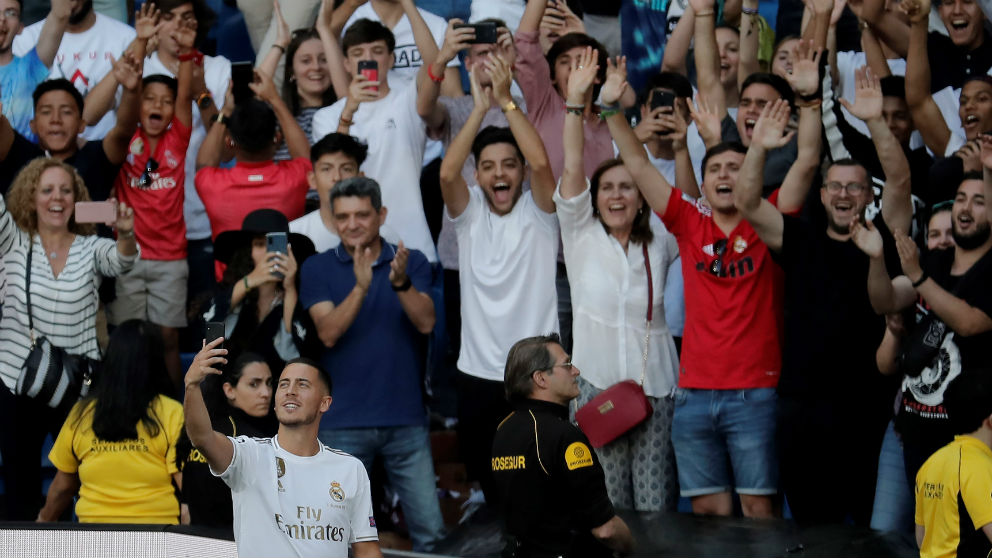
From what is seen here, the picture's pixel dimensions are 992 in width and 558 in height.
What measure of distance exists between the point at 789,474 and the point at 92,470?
10.7 ft

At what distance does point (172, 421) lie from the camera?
6.79m

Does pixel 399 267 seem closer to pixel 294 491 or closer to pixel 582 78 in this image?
pixel 582 78

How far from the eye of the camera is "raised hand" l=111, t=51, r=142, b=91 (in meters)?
8.07

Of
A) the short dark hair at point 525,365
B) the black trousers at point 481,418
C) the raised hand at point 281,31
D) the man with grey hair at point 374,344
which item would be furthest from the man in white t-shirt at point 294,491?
the raised hand at point 281,31

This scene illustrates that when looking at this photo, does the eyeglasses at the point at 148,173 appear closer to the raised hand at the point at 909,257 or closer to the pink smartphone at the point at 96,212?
the pink smartphone at the point at 96,212

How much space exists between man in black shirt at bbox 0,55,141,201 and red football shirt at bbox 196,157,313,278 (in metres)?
0.54

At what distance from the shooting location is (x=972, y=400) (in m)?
5.57

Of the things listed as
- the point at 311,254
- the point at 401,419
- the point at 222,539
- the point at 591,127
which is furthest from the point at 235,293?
the point at 591,127

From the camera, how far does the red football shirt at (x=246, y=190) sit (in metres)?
7.84

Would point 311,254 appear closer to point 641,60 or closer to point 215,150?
point 215,150

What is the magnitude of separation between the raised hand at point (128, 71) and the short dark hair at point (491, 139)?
2096mm

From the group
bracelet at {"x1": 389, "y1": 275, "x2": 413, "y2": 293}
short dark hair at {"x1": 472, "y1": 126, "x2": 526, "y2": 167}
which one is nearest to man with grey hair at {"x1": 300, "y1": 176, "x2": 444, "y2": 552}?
bracelet at {"x1": 389, "y1": 275, "x2": 413, "y2": 293}

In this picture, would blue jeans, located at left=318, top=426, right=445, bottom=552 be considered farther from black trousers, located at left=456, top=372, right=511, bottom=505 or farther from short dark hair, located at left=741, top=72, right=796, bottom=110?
short dark hair, located at left=741, top=72, right=796, bottom=110

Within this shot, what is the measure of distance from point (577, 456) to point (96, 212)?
126 inches
